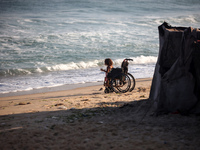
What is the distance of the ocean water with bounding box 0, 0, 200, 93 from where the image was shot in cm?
1342

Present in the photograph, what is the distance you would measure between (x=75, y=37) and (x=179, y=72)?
1989 centimetres

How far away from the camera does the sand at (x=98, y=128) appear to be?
4.01 m

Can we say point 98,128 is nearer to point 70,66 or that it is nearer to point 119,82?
point 119,82

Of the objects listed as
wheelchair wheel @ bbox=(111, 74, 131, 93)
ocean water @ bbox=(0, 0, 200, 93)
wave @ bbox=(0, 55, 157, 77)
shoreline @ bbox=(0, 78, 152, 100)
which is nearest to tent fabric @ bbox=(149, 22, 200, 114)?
wheelchair wheel @ bbox=(111, 74, 131, 93)

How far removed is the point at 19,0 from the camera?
130 feet

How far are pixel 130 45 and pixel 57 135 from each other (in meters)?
18.4

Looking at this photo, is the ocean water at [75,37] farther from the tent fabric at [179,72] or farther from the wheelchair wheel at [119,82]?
the tent fabric at [179,72]

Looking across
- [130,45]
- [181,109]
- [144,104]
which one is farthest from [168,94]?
[130,45]

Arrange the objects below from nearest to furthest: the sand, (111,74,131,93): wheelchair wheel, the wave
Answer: the sand
(111,74,131,93): wheelchair wheel
the wave

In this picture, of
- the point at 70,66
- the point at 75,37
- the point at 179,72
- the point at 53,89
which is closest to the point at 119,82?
the point at 53,89

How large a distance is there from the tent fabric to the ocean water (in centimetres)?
646

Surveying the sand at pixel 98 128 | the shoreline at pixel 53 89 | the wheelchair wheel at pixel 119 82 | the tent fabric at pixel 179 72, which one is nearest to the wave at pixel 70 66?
the shoreline at pixel 53 89

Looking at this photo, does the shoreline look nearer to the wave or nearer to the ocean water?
the ocean water

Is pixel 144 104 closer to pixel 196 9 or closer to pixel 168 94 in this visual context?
pixel 168 94
